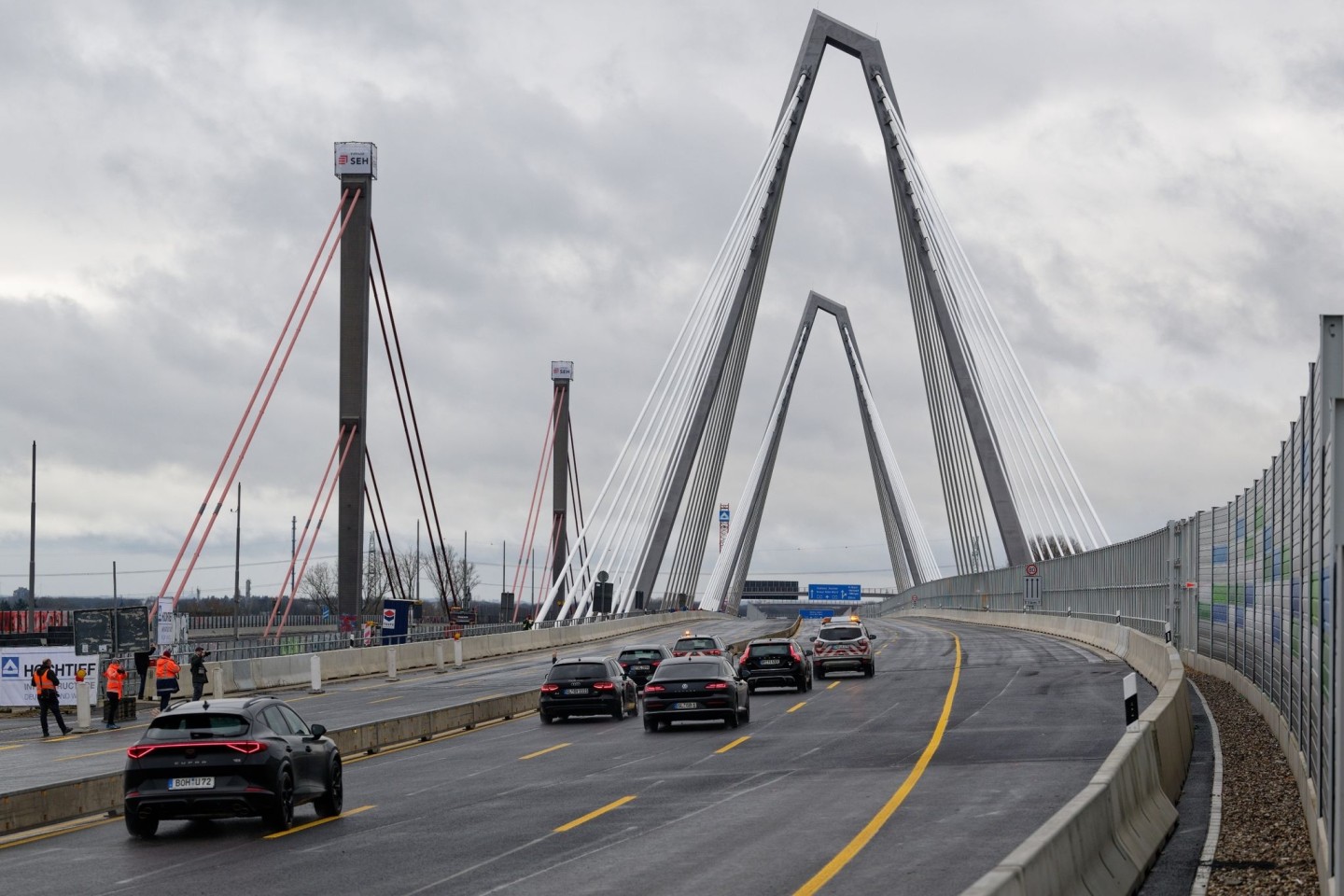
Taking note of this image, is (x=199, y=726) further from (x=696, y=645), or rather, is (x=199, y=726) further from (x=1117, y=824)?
(x=696, y=645)

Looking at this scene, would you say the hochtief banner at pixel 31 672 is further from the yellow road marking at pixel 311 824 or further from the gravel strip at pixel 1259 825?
the gravel strip at pixel 1259 825

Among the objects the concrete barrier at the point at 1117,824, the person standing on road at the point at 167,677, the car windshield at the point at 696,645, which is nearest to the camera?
the concrete barrier at the point at 1117,824

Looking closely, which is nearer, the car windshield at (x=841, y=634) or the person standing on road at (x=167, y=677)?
the person standing on road at (x=167, y=677)

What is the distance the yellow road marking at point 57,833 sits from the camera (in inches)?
757

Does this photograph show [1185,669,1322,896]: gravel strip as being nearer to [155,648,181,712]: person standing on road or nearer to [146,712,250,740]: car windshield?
[146,712,250,740]: car windshield

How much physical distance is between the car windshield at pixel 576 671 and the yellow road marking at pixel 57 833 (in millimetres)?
15362

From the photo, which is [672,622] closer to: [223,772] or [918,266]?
[918,266]

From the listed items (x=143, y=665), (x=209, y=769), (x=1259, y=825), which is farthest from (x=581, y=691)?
(x=1259, y=825)

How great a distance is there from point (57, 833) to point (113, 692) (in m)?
19.5

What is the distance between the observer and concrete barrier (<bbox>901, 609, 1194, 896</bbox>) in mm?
9859

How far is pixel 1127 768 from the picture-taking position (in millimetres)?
14797

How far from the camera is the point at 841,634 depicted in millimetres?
47719

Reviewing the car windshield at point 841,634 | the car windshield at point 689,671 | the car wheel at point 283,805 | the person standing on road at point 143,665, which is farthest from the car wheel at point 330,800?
the car windshield at point 841,634

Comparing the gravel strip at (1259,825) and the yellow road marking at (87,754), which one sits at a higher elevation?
the gravel strip at (1259,825)
